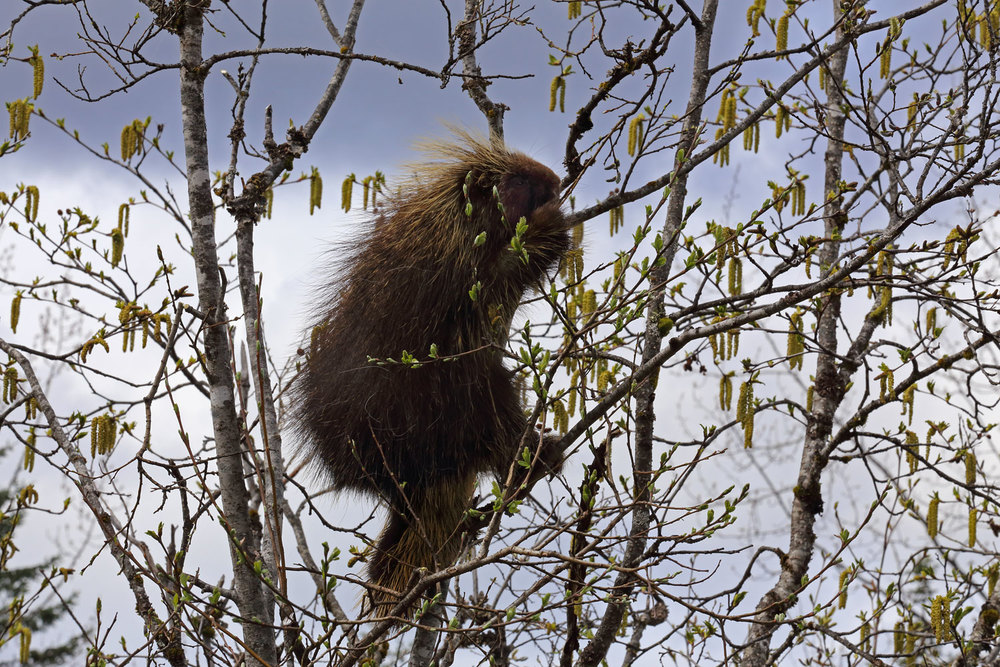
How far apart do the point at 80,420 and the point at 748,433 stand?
3.00 m

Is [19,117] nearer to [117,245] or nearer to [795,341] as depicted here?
[117,245]

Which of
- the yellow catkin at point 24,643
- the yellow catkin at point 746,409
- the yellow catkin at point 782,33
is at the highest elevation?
the yellow catkin at point 782,33

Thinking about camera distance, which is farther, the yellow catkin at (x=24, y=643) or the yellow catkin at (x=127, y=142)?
the yellow catkin at (x=127, y=142)

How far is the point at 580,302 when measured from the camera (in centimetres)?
439

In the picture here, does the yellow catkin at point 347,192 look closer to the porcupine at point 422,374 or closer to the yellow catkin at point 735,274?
the porcupine at point 422,374

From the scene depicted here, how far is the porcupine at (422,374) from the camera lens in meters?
3.83

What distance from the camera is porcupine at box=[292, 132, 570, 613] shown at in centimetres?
383

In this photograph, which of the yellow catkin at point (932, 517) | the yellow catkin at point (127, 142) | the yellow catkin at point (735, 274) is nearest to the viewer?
the yellow catkin at point (735, 274)

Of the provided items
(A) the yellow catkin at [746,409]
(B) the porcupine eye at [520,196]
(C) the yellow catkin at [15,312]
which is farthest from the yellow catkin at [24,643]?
(A) the yellow catkin at [746,409]

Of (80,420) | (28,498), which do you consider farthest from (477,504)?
(28,498)

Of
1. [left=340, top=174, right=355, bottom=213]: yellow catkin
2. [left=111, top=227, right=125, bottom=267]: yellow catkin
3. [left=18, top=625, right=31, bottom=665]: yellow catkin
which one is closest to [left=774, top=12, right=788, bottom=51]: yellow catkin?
[left=340, top=174, right=355, bottom=213]: yellow catkin

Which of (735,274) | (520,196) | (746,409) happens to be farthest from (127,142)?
(746,409)

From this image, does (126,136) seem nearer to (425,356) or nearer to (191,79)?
(191,79)

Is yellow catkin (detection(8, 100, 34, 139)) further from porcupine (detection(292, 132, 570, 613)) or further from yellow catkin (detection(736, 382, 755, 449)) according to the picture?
yellow catkin (detection(736, 382, 755, 449))
